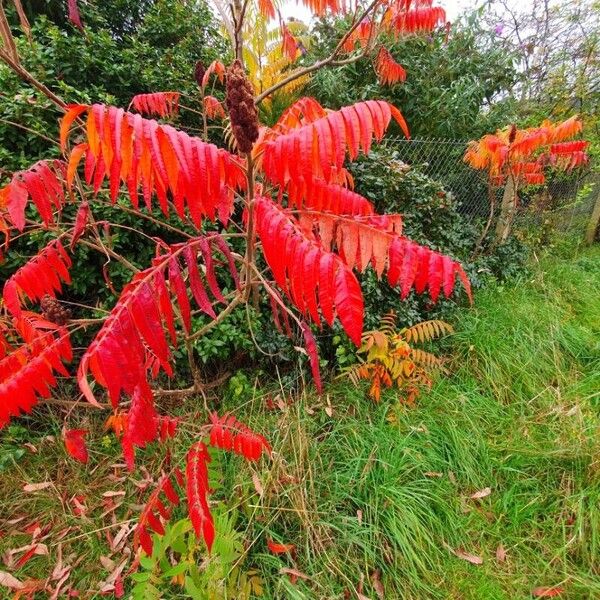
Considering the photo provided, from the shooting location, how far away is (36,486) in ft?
6.86

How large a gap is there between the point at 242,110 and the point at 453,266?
2.47ft

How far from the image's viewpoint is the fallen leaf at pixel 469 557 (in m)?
1.75

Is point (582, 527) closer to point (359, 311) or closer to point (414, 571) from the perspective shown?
point (414, 571)

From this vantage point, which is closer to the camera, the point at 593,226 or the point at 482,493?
the point at 482,493

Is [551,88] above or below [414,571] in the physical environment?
above

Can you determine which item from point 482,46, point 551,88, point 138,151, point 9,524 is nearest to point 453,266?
point 138,151

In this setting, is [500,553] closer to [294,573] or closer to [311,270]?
[294,573]

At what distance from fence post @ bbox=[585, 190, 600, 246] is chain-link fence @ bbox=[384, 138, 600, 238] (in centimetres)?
Result: 33

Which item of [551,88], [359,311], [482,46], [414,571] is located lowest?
[414,571]

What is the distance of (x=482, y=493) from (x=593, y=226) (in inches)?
211

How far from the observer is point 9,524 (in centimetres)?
196

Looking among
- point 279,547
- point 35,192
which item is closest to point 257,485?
point 279,547

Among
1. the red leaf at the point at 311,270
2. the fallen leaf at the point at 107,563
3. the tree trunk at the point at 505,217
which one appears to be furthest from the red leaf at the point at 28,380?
the tree trunk at the point at 505,217

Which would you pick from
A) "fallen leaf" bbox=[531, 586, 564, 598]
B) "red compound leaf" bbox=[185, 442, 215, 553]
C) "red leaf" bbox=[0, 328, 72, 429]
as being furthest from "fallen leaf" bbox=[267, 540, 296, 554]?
"red leaf" bbox=[0, 328, 72, 429]
